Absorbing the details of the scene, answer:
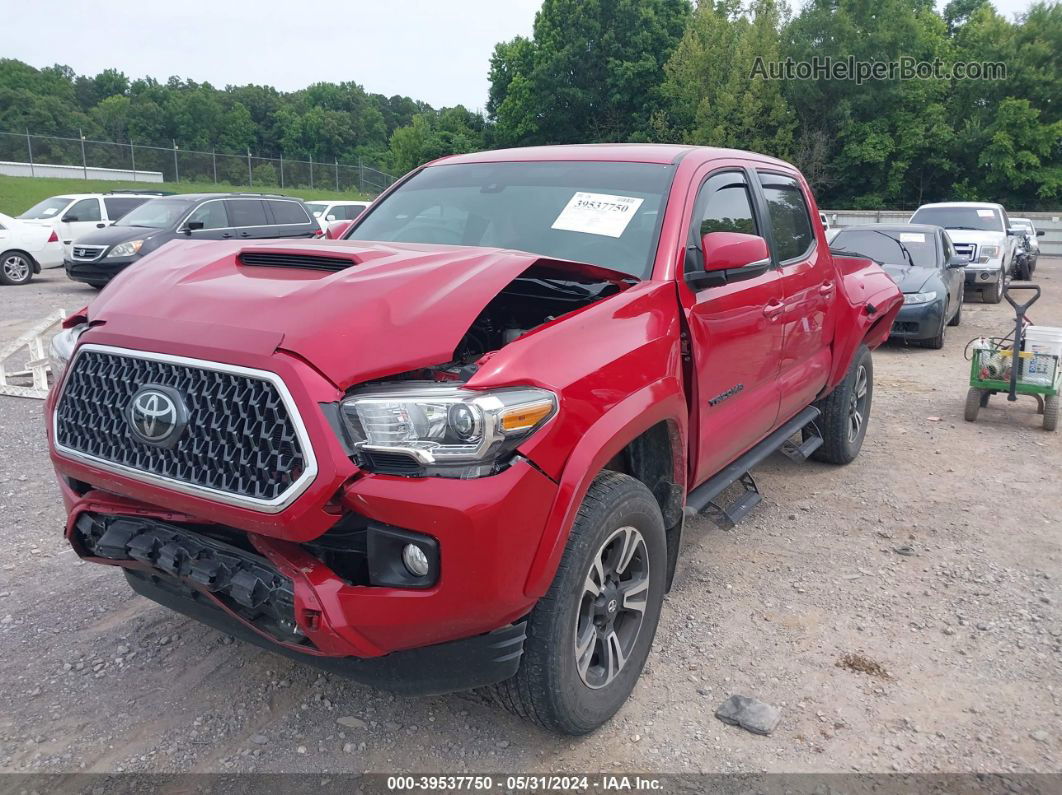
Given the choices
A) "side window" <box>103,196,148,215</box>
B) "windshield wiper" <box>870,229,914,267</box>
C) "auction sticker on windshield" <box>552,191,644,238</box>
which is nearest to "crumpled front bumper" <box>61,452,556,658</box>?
"auction sticker on windshield" <box>552,191,644,238</box>

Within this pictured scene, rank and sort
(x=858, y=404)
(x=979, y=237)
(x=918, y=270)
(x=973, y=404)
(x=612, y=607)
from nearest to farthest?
(x=612, y=607) < (x=858, y=404) < (x=973, y=404) < (x=918, y=270) < (x=979, y=237)

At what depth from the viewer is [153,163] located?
4216 centimetres

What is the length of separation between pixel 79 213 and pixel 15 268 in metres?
2.16

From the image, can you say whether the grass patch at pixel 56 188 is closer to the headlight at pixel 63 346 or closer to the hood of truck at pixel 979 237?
the hood of truck at pixel 979 237

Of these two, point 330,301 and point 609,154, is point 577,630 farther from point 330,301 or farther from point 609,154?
point 609,154

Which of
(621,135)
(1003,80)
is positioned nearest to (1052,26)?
(1003,80)

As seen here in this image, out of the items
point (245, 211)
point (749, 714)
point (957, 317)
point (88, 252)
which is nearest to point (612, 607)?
point (749, 714)

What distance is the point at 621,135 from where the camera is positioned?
47.6 metres

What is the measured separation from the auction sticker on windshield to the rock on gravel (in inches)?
72.6

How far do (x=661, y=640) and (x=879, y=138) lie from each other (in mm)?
39766

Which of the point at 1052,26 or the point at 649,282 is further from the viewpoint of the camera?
the point at 1052,26

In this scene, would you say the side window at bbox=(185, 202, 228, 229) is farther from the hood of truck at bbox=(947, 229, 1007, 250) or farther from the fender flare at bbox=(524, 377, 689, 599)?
the fender flare at bbox=(524, 377, 689, 599)

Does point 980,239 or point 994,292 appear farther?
point 994,292

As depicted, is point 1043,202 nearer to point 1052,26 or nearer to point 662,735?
point 1052,26
